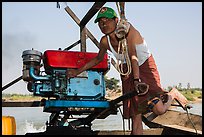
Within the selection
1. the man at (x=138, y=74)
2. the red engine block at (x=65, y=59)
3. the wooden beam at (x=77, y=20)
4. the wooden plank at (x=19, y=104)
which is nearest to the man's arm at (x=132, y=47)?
the man at (x=138, y=74)

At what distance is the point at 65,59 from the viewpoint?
113 inches

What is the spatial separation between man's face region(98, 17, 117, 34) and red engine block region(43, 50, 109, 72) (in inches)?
20.0

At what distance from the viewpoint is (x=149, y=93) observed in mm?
2357

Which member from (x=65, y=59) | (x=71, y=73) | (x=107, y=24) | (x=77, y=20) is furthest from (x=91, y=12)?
(x=107, y=24)

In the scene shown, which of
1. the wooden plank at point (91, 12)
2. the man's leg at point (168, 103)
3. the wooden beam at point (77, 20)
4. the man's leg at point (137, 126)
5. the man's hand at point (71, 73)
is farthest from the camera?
the wooden beam at point (77, 20)

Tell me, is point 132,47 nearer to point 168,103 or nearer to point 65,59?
point 168,103

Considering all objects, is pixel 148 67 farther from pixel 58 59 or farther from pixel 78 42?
pixel 78 42

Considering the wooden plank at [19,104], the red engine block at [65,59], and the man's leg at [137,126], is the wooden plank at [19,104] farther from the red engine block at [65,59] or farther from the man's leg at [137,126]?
the man's leg at [137,126]

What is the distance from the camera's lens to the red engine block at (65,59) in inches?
112

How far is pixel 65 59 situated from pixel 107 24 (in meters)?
0.61

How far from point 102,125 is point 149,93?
4.94m

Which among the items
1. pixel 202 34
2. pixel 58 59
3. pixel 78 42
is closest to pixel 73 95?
pixel 58 59

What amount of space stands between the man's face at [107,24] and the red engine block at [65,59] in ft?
1.67

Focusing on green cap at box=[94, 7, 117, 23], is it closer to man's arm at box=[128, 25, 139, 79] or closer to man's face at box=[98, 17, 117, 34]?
man's face at box=[98, 17, 117, 34]
